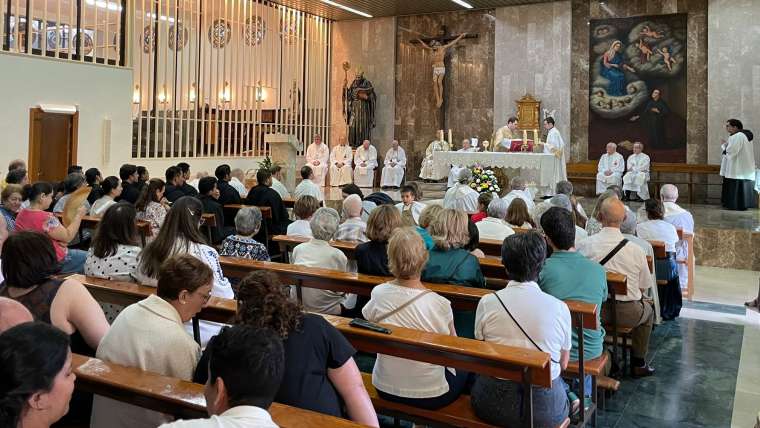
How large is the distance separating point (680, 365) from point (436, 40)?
1312 cm

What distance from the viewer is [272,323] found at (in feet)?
6.72

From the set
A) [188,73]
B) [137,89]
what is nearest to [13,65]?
[137,89]

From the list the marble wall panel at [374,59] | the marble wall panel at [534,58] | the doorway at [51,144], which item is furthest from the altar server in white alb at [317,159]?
the doorway at [51,144]

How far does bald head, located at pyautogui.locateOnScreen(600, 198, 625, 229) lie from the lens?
4301mm

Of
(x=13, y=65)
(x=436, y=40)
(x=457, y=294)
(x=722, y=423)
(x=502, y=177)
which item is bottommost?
(x=722, y=423)

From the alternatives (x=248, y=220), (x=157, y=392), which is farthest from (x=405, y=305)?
(x=248, y=220)

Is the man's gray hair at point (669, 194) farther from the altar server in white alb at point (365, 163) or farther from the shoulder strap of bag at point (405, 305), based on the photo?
the altar server in white alb at point (365, 163)

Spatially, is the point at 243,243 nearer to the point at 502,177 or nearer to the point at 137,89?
the point at 502,177

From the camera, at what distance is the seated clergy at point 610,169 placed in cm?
1355

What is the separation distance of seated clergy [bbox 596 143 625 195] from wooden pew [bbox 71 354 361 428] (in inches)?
504

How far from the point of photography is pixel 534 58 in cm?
1543

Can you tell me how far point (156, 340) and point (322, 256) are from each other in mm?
2161

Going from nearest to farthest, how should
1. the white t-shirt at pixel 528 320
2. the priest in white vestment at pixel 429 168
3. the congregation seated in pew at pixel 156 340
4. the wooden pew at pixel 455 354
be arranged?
the congregation seated in pew at pixel 156 340
the wooden pew at pixel 455 354
the white t-shirt at pixel 528 320
the priest in white vestment at pixel 429 168

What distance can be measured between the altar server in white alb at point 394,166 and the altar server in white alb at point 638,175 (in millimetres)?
5200
